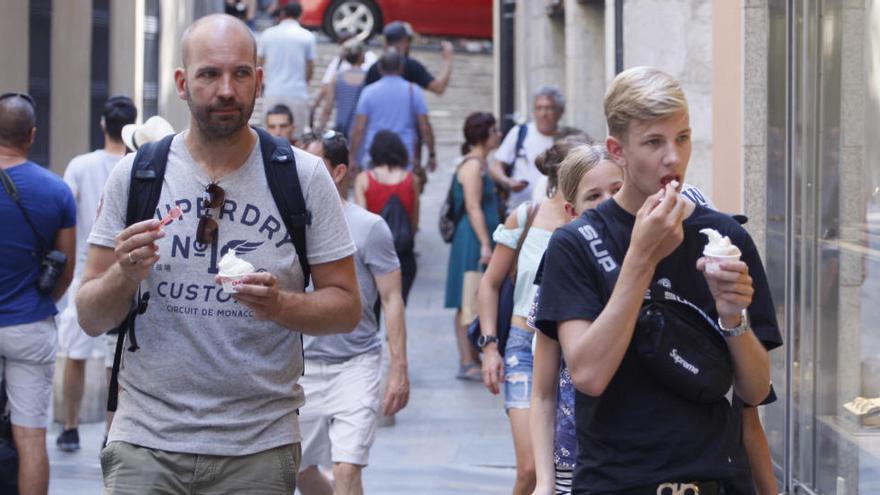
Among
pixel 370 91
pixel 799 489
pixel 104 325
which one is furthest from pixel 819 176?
pixel 370 91

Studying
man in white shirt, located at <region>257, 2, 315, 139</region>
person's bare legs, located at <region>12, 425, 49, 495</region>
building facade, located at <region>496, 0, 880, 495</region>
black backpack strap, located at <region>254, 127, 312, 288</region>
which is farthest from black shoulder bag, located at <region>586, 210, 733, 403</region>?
man in white shirt, located at <region>257, 2, 315, 139</region>

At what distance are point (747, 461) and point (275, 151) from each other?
4.90 feet

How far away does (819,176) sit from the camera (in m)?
6.77

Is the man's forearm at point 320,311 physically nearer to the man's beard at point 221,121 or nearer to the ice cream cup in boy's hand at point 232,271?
the ice cream cup in boy's hand at point 232,271

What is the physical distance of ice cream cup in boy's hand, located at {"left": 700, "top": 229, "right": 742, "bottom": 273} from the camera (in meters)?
3.36

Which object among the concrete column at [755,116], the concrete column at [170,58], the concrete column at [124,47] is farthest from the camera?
the concrete column at [170,58]

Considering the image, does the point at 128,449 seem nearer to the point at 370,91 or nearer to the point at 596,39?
the point at 370,91

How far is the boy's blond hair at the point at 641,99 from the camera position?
11.6 feet

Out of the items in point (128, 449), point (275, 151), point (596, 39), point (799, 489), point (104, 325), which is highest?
point (596, 39)

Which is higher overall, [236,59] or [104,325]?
[236,59]

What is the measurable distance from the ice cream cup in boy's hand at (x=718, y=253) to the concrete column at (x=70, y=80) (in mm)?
10040

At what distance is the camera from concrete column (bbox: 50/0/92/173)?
570cm

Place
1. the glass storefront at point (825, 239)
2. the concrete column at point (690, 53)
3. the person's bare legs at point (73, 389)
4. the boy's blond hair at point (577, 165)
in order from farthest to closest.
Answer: the person's bare legs at point (73, 389) < the concrete column at point (690, 53) < the glass storefront at point (825, 239) < the boy's blond hair at point (577, 165)

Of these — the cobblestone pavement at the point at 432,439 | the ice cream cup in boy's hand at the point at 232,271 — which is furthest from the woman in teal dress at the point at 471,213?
the ice cream cup in boy's hand at the point at 232,271
